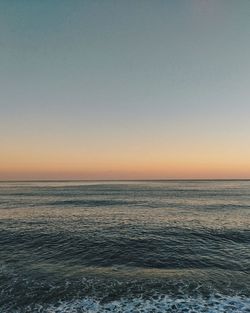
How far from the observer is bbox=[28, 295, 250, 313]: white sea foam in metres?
14.2

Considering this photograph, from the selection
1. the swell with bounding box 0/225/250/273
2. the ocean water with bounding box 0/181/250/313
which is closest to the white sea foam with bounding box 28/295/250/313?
the ocean water with bounding box 0/181/250/313

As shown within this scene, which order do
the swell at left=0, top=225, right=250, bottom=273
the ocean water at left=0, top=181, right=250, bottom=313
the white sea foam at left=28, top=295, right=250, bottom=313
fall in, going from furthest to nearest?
the swell at left=0, top=225, right=250, bottom=273, the ocean water at left=0, top=181, right=250, bottom=313, the white sea foam at left=28, top=295, right=250, bottom=313

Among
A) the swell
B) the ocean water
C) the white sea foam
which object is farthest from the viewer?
the swell

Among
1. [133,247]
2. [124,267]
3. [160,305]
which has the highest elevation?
[133,247]

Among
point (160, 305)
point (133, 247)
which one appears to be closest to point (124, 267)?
point (133, 247)

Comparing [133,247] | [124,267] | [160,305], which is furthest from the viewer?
[133,247]

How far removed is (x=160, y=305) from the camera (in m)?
14.9

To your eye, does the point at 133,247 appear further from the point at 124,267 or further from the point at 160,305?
the point at 160,305

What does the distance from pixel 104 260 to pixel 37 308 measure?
8382mm

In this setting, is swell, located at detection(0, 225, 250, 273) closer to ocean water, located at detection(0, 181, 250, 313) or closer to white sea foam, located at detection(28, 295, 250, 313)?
ocean water, located at detection(0, 181, 250, 313)

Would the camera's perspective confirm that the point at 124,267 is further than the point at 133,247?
No

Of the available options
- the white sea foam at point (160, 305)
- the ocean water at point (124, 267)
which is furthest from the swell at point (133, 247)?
the white sea foam at point (160, 305)

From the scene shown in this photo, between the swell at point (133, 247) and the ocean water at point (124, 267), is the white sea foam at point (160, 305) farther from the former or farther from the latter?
the swell at point (133, 247)

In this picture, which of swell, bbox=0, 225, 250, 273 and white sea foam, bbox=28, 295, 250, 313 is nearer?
white sea foam, bbox=28, 295, 250, 313
